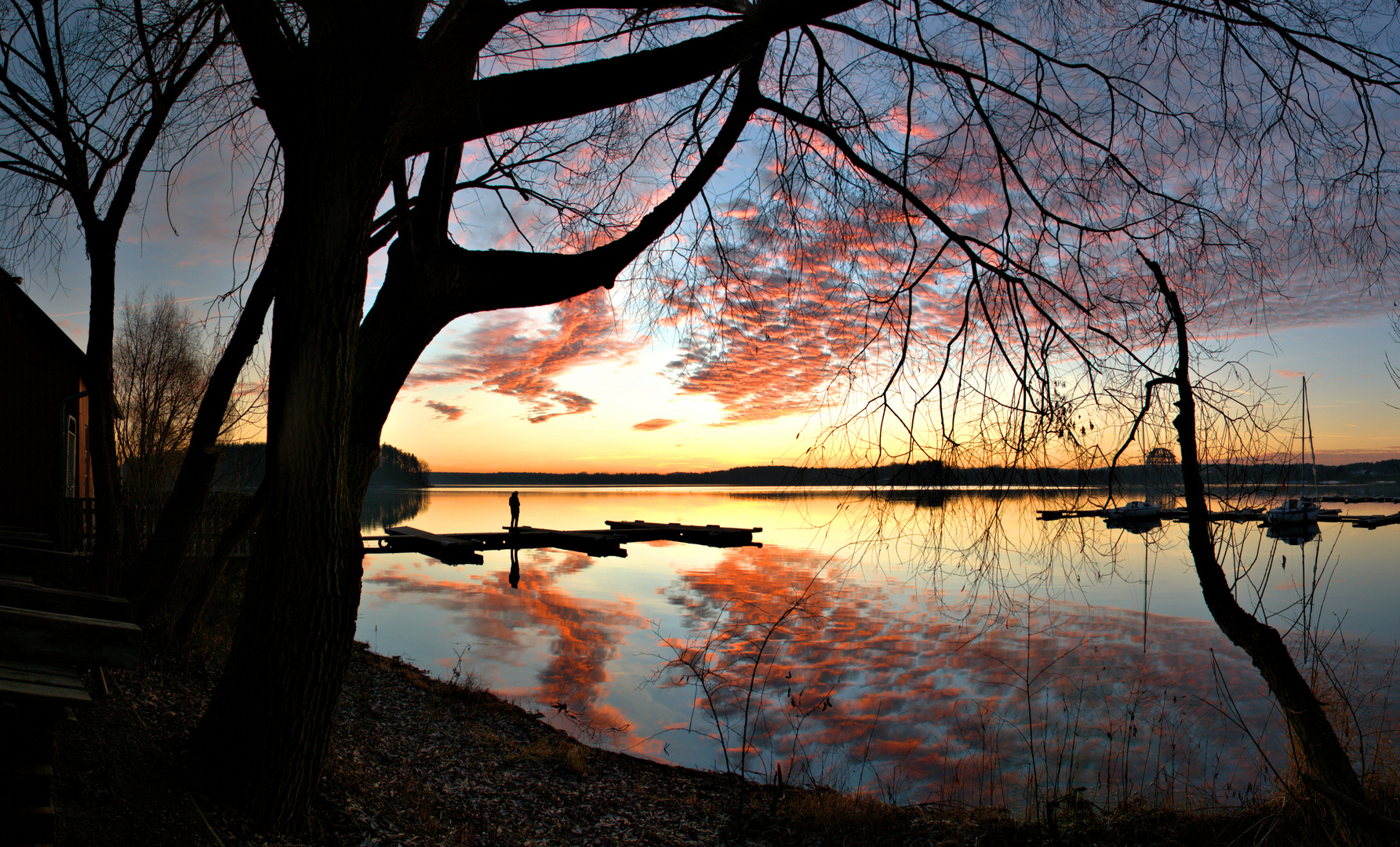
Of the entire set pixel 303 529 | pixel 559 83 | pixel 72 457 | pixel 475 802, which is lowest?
pixel 475 802

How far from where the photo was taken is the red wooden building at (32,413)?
524 inches

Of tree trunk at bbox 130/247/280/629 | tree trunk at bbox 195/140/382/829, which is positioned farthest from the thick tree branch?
tree trunk at bbox 130/247/280/629

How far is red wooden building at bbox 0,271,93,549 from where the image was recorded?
43.7 ft

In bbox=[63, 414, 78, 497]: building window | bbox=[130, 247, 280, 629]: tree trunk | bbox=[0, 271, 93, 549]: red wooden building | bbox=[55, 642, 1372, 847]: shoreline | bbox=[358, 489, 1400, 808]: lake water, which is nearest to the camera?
bbox=[55, 642, 1372, 847]: shoreline

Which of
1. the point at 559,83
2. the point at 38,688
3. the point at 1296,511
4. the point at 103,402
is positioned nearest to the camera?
the point at 38,688

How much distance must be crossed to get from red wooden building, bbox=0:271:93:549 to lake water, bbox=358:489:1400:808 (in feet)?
21.4

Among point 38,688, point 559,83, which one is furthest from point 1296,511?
point 38,688

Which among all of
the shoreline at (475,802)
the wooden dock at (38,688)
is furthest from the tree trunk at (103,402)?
the wooden dock at (38,688)

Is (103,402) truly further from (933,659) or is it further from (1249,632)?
(933,659)

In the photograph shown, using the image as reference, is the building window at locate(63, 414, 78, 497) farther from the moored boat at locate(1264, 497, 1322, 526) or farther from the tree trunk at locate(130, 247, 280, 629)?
the moored boat at locate(1264, 497, 1322, 526)

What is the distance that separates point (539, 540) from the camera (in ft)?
58.0

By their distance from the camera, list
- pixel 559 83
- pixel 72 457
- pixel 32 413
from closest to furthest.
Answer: pixel 559 83 → pixel 32 413 → pixel 72 457

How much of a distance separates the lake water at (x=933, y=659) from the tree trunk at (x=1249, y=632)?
21 cm

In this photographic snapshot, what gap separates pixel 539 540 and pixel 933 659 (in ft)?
32.6
